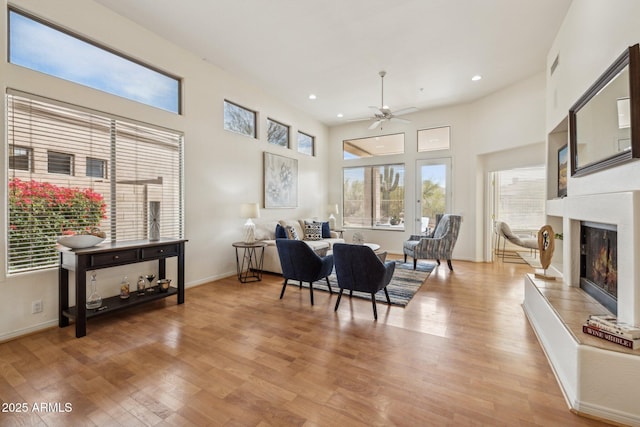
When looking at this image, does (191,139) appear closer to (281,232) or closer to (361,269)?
(281,232)

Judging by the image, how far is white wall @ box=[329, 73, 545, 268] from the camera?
5062mm

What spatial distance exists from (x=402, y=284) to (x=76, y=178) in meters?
4.55

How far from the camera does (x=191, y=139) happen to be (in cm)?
433

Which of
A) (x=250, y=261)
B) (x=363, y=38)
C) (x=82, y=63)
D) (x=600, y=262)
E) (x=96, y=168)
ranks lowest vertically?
(x=250, y=261)

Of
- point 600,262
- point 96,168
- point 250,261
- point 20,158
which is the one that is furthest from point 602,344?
point 20,158

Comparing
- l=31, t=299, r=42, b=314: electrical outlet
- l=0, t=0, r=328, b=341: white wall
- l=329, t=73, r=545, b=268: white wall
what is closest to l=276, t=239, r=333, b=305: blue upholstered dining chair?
l=0, t=0, r=328, b=341: white wall

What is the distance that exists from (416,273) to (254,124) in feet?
14.4

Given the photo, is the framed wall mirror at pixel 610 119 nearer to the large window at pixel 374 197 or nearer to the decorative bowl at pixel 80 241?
the large window at pixel 374 197

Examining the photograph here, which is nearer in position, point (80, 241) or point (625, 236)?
point (625, 236)

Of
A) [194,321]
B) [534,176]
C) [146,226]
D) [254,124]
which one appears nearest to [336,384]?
[194,321]

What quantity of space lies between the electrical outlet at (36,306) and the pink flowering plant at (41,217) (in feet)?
1.24

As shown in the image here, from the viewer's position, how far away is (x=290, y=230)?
533cm

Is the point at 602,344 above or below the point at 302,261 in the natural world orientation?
below

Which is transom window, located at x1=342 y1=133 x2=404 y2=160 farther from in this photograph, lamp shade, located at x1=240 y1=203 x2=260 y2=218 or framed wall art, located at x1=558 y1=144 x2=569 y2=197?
lamp shade, located at x1=240 y1=203 x2=260 y2=218
